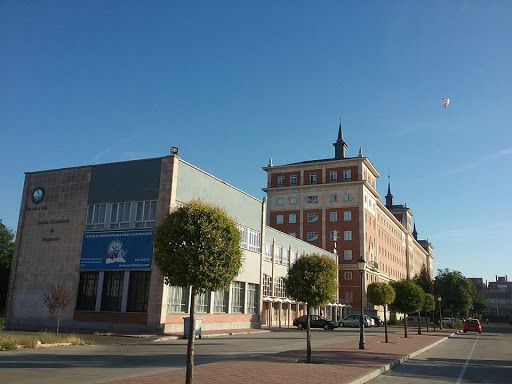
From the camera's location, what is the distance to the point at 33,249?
108 feet

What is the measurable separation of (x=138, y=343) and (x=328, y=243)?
174 ft

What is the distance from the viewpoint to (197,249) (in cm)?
955

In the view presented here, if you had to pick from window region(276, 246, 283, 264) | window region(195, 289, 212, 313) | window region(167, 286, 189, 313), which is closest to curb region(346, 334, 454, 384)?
window region(167, 286, 189, 313)

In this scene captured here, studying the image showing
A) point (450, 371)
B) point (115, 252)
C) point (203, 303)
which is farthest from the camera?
point (203, 303)

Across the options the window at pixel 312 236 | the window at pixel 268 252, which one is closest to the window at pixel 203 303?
the window at pixel 268 252

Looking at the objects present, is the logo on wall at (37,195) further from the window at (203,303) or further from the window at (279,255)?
the window at (279,255)

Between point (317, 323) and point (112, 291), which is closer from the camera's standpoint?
point (112, 291)

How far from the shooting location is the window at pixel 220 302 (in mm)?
34072

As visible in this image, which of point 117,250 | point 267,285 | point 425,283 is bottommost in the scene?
point 267,285

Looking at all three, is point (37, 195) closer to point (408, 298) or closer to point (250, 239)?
point (250, 239)

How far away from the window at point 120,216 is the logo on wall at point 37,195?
6706 mm

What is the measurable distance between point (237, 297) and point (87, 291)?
40.2 ft

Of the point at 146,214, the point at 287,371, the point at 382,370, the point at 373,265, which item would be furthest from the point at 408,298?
the point at 373,265

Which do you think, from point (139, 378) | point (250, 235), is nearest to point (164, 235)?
point (139, 378)
